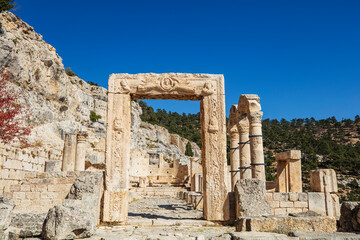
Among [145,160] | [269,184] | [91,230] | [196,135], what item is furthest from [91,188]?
[196,135]

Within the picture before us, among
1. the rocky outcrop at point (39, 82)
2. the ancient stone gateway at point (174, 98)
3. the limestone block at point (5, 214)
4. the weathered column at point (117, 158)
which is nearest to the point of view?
the limestone block at point (5, 214)

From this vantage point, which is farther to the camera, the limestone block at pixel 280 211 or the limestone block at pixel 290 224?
the limestone block at pixel 280 211

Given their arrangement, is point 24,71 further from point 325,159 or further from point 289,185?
point 325,159

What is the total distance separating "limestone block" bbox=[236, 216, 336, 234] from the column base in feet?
13.7

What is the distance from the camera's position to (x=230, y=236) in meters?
4.46

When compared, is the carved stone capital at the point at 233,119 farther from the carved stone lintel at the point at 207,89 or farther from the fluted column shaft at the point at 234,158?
the carved stone lintel at the point at 207,89

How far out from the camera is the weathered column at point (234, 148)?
13.2m

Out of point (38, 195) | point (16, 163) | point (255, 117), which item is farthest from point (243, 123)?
point (16, 163)

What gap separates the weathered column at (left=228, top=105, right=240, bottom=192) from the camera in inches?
520

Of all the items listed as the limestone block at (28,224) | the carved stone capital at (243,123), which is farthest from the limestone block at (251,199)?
the carved stone capital at (243,123)

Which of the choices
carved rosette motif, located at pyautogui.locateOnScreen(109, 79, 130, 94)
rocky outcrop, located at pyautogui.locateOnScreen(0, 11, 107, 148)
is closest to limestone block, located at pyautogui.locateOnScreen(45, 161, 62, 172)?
carved rosette motif, located at pyautogui.locateOnScreen(109, 79, 130, 94)

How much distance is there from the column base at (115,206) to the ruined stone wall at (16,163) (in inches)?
214

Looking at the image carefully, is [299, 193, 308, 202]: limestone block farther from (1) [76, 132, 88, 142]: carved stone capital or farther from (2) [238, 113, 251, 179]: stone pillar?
(1) [76, 132, 88, 142]: carved stone capital

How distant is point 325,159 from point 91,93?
42928 millimetres
